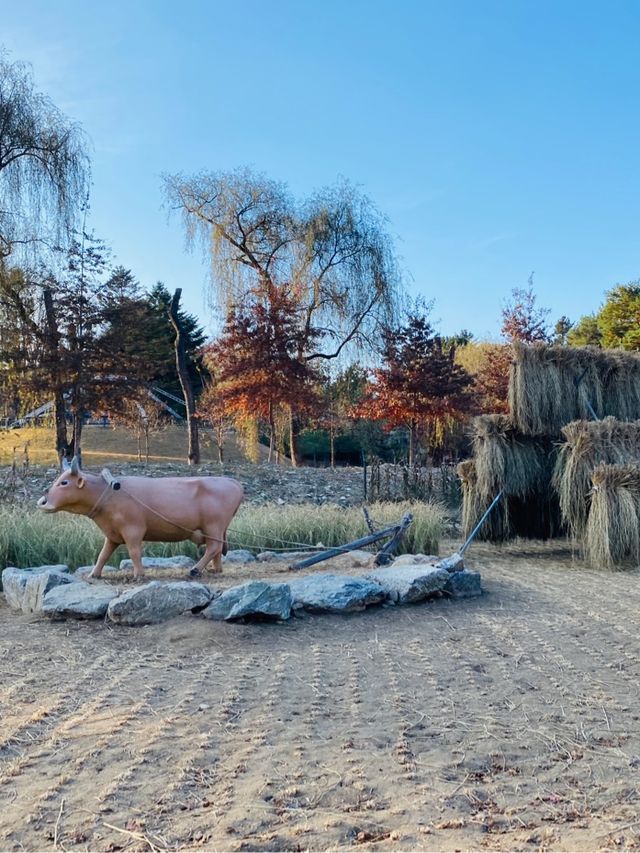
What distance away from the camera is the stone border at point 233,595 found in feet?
16.1

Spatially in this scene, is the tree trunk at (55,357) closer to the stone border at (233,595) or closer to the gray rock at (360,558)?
the gray rock at (360,558)

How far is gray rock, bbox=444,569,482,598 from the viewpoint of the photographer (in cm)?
584

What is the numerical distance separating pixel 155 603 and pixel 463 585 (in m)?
2.50

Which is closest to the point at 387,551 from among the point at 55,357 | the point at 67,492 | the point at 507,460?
the point at 507,460

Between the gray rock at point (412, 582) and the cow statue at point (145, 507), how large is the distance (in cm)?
147

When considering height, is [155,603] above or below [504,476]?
below

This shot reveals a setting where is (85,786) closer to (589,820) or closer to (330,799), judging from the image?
(330,799)

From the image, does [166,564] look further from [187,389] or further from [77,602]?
[187,389]

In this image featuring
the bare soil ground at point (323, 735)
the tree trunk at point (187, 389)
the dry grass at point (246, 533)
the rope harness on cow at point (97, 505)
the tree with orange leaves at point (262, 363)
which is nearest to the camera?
the bare soil ground at point (323, 735)

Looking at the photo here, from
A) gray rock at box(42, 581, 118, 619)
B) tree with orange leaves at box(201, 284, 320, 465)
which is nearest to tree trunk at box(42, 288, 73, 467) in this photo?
tree with orange leaves at box(201, 284, 320, 465)

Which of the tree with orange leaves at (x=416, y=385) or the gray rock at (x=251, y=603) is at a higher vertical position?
the tree with orange leaves at (x=416, y=385)

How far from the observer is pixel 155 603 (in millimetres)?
4934

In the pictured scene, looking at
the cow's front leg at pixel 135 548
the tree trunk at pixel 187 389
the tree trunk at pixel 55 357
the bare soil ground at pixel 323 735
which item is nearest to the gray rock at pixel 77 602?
the bare soil ground at pixel 323 735

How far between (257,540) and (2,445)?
15783mm
